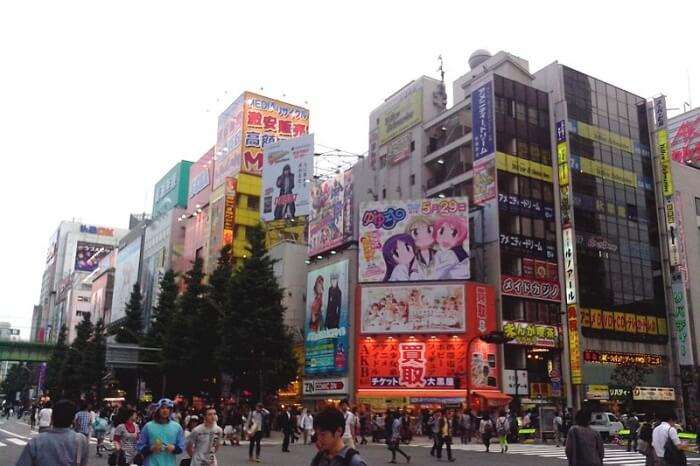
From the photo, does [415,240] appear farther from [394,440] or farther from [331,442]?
[331,442]

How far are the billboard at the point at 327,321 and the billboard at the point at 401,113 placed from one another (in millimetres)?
13943

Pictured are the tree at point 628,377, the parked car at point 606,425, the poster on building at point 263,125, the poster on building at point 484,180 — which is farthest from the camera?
the poster on building at point 263,125

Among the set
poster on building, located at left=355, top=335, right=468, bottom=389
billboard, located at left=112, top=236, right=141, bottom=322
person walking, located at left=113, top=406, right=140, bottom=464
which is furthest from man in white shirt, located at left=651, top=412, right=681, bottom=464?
billboard, located at left=112, top=236, right=141, bottom=322

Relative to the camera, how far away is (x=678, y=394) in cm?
4866

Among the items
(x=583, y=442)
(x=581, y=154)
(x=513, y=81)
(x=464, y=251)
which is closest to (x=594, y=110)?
(x=581, y=154)

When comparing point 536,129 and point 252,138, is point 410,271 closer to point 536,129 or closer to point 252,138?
point 536,129

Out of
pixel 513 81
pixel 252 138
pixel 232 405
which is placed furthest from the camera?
pixel 252 138

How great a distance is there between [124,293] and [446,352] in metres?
61.8

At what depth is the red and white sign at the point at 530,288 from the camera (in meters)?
44.0

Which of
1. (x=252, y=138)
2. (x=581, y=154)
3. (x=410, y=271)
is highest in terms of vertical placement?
(x=252, y=138)

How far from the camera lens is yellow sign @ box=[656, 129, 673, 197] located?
52.6 meters

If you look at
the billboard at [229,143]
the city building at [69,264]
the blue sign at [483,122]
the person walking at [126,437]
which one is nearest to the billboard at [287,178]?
the billboard at [229,143]

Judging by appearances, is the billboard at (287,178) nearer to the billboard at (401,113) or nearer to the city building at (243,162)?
the city building at (243,162)

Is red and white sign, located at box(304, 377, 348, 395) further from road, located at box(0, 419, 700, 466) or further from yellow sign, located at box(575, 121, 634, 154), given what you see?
yellow sign, located at box(575, 121, 634, 154)
